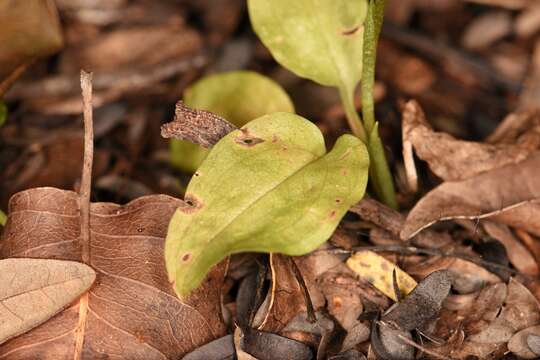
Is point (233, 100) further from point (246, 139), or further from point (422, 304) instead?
point (422, 304)

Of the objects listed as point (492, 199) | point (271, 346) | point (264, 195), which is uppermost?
point (264, 195)

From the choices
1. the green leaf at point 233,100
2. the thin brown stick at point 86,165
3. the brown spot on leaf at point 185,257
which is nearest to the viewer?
the brown spot on leaf at point 185,257

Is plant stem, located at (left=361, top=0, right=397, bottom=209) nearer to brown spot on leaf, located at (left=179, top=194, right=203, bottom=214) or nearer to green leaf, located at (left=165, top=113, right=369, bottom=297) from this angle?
green leaf, located at (left=165, top=113, right=369, bottom=297)

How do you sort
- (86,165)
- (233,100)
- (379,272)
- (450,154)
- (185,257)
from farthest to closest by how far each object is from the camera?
(233,100), (450,154), (379,272), (86,165), (185,257)

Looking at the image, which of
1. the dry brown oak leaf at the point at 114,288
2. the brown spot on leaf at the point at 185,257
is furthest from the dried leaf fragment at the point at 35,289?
the brown spot on leaf at the point at 185,257

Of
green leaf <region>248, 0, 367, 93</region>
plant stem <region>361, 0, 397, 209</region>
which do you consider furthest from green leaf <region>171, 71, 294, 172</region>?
plant stem <region>361, 0, 397, 209</region>

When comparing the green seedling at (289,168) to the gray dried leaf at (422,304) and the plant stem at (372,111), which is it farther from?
the gray dried leaf at (422,304)

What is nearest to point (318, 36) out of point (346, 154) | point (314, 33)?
point (314, 33)
